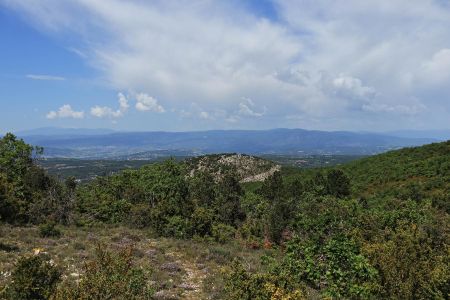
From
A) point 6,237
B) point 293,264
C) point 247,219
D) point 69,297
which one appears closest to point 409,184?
point 247,219

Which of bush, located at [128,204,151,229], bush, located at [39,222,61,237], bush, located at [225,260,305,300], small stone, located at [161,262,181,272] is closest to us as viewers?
bush, located at [225,260,305,300]

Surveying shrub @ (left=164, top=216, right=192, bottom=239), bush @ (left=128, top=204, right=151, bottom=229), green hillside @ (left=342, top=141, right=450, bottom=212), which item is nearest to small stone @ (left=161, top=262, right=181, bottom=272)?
shrub @ (left=164, top=216, right=192, bottom=239)

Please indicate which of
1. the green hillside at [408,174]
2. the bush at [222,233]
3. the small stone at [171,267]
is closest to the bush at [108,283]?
the small stone at [171,267]

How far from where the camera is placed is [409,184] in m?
49.8

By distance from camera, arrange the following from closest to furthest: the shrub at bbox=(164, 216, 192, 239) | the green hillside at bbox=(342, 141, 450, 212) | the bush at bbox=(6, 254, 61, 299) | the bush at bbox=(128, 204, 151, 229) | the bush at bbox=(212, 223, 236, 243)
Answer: the bush at bbox=(6, 254, 61, 299), the shrub at bbox=(164, 216, 192, 239), the bush at bbox=(212, 223, 236, 243), the bush at bbox=(128, 204, 151, 229), the green hillside at bbox=(342, 141, 450, 212)

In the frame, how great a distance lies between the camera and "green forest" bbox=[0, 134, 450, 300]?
12109 millimetres

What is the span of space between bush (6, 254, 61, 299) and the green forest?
0.10 ft

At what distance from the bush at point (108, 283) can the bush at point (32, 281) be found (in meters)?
0.63

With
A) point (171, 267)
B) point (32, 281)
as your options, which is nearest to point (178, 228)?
point (171, 267)

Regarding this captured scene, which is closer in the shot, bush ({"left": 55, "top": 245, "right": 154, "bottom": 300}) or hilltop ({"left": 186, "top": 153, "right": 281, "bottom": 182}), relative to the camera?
bush ({"left": 55, "top": 245, "right": 154, "bottom": 300})

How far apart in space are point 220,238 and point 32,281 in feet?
58.0

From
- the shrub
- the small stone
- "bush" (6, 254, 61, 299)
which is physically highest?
"bush" (6, 254, 61, 299)

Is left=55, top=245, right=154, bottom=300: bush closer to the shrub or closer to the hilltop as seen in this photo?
the shrub

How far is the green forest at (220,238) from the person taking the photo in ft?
39.7
